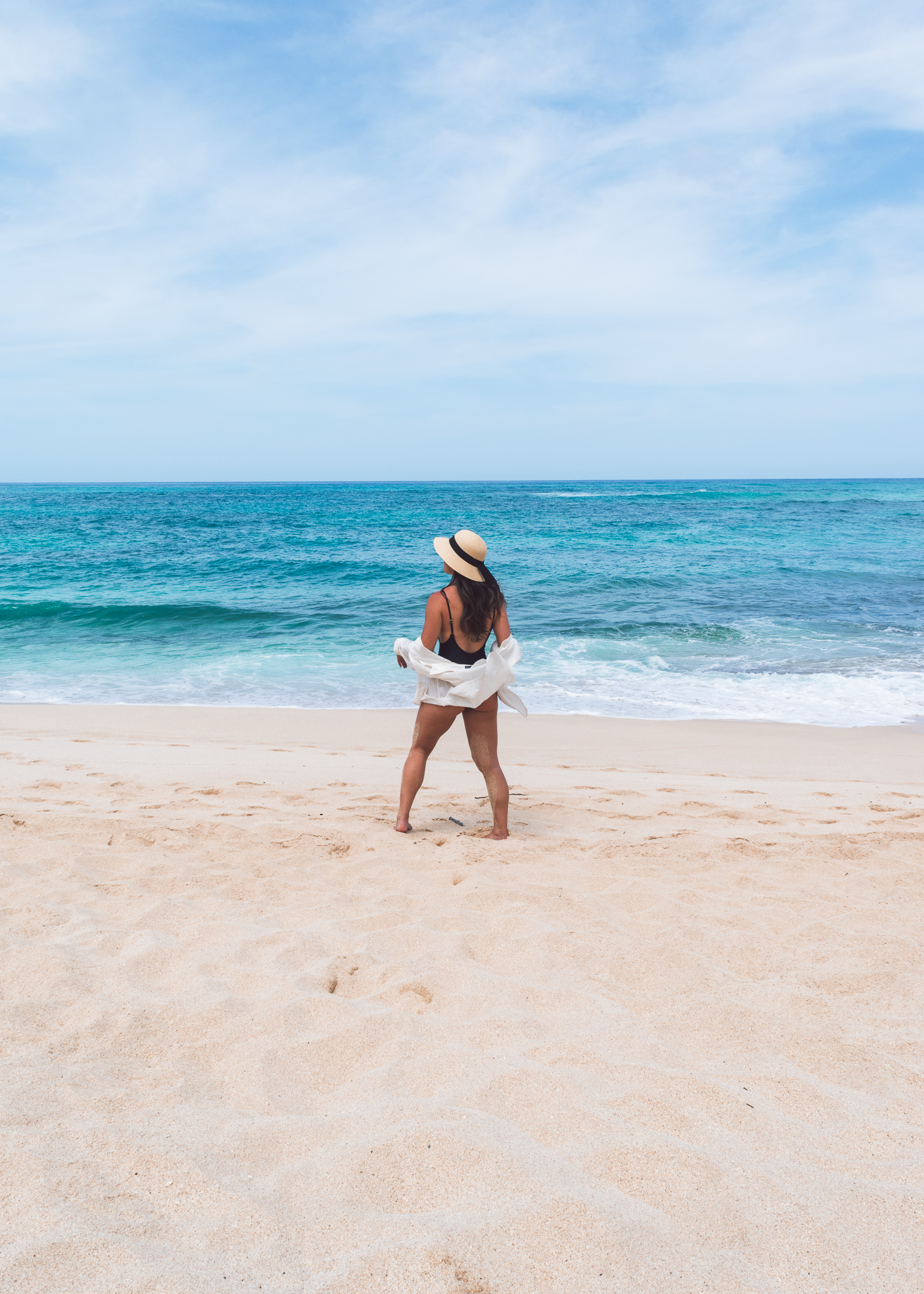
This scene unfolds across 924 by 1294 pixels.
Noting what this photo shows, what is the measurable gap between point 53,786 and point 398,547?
21661 mm

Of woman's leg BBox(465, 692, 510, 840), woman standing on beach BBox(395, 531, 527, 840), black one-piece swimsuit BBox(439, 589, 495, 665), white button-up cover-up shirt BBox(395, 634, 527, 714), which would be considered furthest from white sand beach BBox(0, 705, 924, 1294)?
black one-piece swimsuit BBox(439, 589, 495, 665)

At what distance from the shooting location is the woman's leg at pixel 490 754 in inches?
183

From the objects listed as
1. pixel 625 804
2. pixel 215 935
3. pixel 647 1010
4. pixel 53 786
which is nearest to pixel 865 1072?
pixel 647 1010

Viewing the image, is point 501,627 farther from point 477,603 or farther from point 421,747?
point 421,747

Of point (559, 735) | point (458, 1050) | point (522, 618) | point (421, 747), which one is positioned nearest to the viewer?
point (458, 1050)

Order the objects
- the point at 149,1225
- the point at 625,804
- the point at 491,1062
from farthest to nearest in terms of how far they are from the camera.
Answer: the point at 625,804 < the point at 491,1062 < the point at 149,1225

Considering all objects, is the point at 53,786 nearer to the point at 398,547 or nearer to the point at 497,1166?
the point at 497,1166

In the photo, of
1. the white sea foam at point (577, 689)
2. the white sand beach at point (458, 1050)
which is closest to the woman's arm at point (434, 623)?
the white sand beach at point (458, 1050)

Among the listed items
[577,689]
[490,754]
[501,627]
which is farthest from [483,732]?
[577,689]

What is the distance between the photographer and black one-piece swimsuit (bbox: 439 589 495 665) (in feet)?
14.7

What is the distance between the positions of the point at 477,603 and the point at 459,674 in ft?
1.38

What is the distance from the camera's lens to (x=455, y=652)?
4.49 meters

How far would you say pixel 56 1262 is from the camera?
1.48m

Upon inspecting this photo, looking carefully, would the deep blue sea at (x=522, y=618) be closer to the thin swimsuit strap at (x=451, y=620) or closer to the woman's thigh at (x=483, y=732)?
the woman's thigh at (x=483, y=732)
